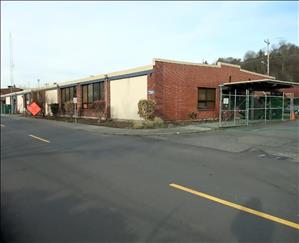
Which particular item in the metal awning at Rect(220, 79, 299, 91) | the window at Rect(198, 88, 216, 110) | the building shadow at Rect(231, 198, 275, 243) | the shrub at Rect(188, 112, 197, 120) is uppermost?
the metal awning at Rect(220, 79, 299, 91)

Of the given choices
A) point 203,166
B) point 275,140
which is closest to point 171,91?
point 275,140

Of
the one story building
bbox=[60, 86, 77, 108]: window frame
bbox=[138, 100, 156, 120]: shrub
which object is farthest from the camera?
bbox=[60, 86, 77, 108]: window frame

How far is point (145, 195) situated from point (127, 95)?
67.8ft

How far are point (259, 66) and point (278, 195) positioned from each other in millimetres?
56974

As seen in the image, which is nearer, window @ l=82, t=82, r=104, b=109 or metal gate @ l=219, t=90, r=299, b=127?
metal gate @ l=219, t=90, r=299, b=127

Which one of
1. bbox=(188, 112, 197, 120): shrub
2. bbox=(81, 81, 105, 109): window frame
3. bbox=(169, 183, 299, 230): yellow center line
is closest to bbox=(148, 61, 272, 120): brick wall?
bbox=(188, 112, 197, 120): shrub

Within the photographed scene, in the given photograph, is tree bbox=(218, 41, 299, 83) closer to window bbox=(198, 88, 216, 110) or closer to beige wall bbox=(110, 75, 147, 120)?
window bbox=(198, 88, 216, 110)

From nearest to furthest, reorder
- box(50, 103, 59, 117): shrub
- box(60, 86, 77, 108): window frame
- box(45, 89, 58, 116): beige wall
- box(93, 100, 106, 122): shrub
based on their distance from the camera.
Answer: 1. box(93, 100, 106, 122): shrub
2. box(60, 86, 77, 108): window frame
3. box(50, 103, 59, 117): shrub
4. box(45, 89, 58, 116): beige wall

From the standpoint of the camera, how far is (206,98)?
26.6 metres

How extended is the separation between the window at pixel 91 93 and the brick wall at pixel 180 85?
859cm

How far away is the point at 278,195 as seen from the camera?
19.5 ft

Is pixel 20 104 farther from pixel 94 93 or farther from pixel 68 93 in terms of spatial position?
pixel 94 93

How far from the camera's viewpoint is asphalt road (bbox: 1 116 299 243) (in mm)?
4270

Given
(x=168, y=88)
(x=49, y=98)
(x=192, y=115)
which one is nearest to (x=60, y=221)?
(x=168, y=88)
